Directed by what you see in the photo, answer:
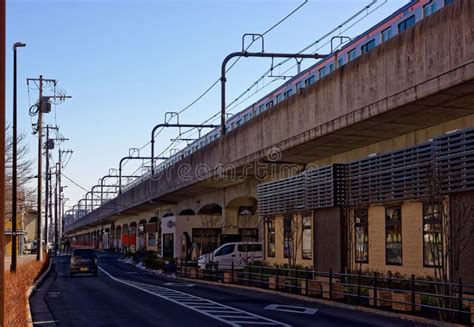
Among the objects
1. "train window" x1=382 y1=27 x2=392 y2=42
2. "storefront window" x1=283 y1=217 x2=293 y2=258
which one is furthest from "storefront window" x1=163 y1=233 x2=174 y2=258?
"train window" x1=382 y1=27 x2=392 y2=42

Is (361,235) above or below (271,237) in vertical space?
above

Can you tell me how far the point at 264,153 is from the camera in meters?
32.5

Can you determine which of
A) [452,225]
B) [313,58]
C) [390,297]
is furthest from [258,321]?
[313,58]

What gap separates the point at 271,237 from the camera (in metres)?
42.2

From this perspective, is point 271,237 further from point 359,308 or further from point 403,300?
point 403,300

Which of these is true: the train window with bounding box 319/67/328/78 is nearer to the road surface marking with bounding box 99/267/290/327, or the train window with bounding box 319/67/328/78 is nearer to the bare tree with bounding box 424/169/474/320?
the bare tree with bounding box 424/169/474/320

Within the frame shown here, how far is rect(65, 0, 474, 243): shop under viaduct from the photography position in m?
18.4

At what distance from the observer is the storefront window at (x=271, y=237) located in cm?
4184

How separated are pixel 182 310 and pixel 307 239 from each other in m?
13.9

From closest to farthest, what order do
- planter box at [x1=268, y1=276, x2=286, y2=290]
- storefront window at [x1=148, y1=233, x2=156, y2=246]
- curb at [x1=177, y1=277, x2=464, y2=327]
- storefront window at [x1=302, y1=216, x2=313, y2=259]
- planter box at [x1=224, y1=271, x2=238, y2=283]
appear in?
curb at [x1=177, y1=277, x2=464, y2=327]
planter box at [x1=268, y1=276, x2=286, y2=290]
storefront window at [x1=302, y1=216, x2=313, y2=259]
planter box at [x1=224, y1=271, x2=238, y2=283]
storefront window at [x1=148, y1=233, x2=156, y2=246]

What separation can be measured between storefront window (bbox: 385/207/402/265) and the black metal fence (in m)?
0.95

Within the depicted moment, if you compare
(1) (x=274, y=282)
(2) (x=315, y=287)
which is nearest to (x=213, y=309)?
(2) (x=315, y=287)

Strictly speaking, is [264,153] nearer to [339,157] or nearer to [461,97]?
[339,157]

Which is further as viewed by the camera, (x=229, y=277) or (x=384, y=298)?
(x=229, y=277)
